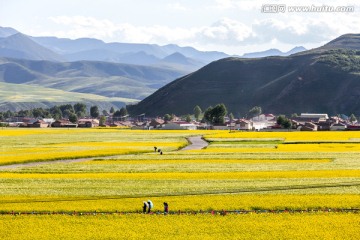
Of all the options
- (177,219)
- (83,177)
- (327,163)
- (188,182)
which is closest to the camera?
(177,219)

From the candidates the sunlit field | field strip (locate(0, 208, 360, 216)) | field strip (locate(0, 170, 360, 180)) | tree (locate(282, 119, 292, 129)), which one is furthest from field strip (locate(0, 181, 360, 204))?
tree (locate(282, 119, 292, 129))

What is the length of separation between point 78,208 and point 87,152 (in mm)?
44888

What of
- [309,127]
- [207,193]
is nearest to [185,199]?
[207,193]

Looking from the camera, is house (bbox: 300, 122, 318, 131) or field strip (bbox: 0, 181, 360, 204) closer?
field strip (bbox: 0, 181, 360, 204)

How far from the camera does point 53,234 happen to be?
2858cm

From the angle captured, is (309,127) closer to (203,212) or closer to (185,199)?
(185,199)

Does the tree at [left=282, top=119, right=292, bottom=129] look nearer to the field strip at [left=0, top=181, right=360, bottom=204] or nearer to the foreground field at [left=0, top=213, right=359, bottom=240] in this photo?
the field strip at [left=0, top=181, right=360, bottom=204]

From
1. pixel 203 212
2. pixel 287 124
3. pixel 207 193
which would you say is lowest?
pixel 203 212

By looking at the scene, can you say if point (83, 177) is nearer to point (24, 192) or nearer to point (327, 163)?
point (24, 192)

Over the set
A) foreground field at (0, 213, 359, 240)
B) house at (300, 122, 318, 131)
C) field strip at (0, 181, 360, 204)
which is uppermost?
house at (300, 122, 318, 131)

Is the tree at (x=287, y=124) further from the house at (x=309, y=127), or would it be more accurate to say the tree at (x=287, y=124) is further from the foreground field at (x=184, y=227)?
the foreground field at (x=184, y=227)

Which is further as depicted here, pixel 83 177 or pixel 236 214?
pixel 83 177

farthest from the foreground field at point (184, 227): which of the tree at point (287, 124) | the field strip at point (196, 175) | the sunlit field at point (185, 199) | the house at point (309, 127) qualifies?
the tree at point (287, 124)

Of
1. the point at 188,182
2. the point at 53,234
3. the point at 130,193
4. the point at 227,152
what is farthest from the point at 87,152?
the point at 53,234
